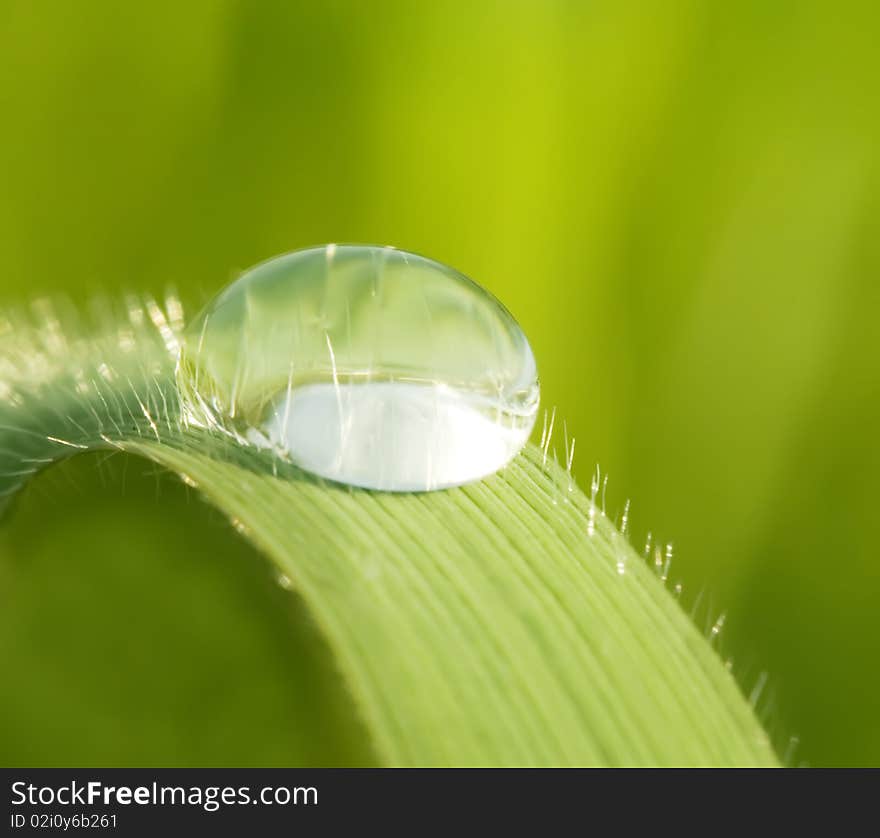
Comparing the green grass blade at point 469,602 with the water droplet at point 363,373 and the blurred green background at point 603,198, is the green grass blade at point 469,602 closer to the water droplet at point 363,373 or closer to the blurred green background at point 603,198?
the water droplet at point 363,373

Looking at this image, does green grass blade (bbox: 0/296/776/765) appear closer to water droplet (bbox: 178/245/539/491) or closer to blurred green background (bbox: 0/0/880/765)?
water droplet (bbox: 178/245/539/491)

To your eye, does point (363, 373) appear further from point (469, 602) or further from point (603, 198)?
point (603, 198)

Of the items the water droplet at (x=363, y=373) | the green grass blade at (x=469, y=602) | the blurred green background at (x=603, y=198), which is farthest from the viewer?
the blurred green background at (x=603, y=198)

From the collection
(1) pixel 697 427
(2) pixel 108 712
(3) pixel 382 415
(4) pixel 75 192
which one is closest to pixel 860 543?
(1) pixel 697 427

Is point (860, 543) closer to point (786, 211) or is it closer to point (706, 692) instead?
point (786, 211)

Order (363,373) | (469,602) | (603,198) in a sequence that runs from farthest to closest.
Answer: (603,198), (363,373), (469,602)

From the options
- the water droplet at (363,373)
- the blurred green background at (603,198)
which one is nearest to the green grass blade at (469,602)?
the water droplet at (363,373)

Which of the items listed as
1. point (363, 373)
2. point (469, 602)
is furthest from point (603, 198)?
point (469, 602)
